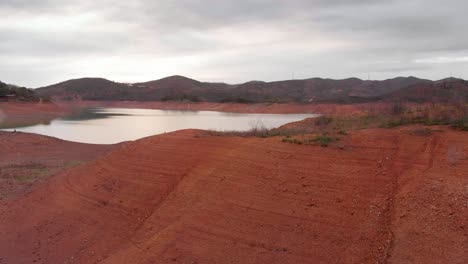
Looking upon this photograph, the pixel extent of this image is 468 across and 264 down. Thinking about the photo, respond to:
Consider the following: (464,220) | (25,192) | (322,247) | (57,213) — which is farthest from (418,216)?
(25,192)

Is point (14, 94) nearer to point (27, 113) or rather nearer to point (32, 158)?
point (27, 113)

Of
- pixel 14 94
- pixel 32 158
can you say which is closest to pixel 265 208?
pixel 32 158

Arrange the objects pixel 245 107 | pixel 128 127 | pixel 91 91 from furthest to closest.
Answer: pixel 91 91 → pixel 245 107 → pixel 128 127

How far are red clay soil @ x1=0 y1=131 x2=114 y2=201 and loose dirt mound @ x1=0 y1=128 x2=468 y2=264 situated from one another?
3484 millimetres

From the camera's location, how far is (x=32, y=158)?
19500mm

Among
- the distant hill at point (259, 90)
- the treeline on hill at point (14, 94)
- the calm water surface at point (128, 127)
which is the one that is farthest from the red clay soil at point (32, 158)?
the distant hill at point (259, 90)

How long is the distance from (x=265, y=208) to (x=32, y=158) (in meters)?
16.4

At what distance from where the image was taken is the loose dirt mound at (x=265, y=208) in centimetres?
539

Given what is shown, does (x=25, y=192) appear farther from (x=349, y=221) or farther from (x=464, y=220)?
(x=464, y=220)

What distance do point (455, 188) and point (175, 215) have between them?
178 inches

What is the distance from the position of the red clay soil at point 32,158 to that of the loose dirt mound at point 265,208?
348 cm

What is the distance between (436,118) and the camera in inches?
320

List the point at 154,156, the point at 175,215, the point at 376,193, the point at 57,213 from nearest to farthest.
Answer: the point at 376,193
the point at 175,215
the point at 57,213
the point at 154,156

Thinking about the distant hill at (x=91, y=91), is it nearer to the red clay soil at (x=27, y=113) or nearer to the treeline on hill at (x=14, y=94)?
the treeline on hill at (x=14, y=94)
